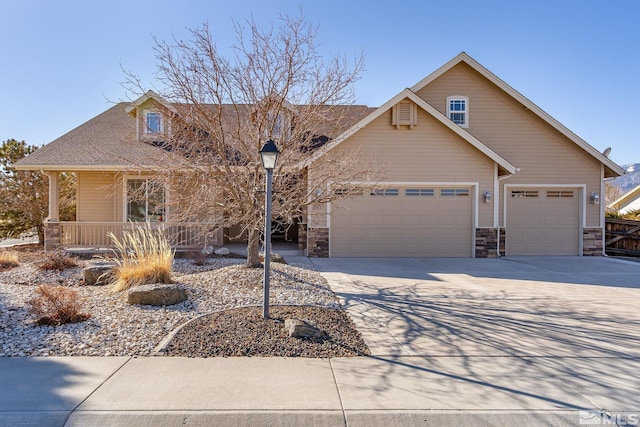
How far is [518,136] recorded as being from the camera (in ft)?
45.5

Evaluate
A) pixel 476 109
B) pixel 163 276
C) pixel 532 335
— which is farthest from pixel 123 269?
pixel 476 109

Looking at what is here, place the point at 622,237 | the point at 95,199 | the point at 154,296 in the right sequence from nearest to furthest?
the point at 154,296 < the point at 95,199 < the point at 622,237

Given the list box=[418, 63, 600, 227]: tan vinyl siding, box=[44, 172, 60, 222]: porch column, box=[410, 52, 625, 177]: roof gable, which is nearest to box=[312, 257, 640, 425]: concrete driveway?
box=[418, 63, 600, 227]: tan vinyl siding

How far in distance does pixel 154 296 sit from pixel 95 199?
8947mm

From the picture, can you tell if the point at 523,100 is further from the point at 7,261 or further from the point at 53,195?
the point at 7,261

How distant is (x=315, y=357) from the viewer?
14.4 ft

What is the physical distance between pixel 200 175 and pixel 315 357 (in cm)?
458

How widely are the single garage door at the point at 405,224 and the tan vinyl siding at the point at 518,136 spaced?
2.76 m

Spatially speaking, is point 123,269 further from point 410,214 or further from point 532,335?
point 410,214

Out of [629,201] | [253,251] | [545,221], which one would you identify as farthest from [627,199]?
[253,251]

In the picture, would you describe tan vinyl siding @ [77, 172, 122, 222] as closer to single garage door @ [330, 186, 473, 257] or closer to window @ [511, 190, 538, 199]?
single garage door @ [330, 186, 473, 257]

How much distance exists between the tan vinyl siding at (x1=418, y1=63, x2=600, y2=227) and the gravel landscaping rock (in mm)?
9222

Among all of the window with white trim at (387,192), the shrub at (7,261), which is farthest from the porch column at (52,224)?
the window with white trim at (387,192)

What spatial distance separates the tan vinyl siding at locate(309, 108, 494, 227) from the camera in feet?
40.6
